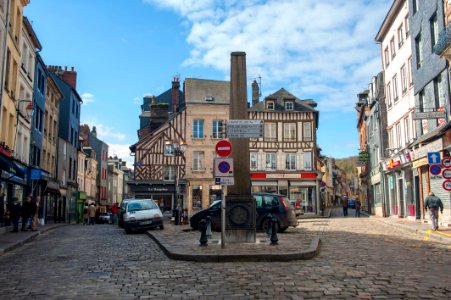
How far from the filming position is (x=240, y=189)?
455 inches

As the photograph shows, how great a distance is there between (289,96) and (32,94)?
70.3 feet

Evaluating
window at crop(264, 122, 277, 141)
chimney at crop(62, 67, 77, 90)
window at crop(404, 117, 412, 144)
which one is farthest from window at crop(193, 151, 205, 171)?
window at crop(404, 117, 412, 144)

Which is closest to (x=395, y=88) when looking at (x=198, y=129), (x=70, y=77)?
(x=198, y=129)

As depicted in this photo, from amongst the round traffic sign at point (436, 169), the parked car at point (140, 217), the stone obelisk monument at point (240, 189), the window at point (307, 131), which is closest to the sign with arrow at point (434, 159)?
the round traffic sign at point (436, 169)

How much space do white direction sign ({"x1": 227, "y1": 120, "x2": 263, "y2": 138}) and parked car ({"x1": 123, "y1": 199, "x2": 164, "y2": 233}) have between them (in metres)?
7.60

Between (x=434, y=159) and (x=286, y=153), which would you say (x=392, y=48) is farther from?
(x=434, y=159)

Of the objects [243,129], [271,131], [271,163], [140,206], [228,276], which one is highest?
[271,131]

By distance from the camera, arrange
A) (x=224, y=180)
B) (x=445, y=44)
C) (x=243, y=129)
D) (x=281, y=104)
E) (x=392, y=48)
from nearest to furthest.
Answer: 1. (x=224, y=180)
2. (x=243, y=129)
3. (x=445, y=44)
4. (x=392, y=48)
5. (x=281, y=104)

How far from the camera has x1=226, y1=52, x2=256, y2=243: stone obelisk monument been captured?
11.4 metres

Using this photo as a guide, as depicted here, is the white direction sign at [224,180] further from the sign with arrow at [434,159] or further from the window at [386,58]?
the window at [386,58]

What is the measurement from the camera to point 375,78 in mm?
33781

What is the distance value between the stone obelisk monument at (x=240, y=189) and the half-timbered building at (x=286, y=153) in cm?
2600

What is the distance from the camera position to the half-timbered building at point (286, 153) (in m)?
37.6

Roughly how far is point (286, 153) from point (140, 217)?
2248 centimetres
